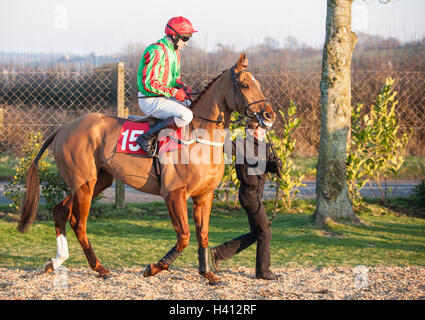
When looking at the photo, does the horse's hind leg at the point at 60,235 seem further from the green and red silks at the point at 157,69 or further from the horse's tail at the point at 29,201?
the green and red silks at the point at 157,69

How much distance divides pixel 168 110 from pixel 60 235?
1.84 m

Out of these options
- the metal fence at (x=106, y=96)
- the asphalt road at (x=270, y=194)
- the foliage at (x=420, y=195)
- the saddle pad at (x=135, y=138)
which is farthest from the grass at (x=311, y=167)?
the saddle pad at (x=135, y=138)

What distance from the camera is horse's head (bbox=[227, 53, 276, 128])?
15.3ft

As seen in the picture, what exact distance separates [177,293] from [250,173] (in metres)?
1.43

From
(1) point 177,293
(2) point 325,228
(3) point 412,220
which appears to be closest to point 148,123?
(1) point 177,293

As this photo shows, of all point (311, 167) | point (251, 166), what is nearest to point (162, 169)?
point (251, 166)

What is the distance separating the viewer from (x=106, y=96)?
10352 millimetres

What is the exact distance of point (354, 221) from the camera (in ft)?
25.3

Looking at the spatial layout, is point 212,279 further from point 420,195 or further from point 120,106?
point 420,195

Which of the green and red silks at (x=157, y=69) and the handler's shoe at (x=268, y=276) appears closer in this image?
the green and red silks at (x=157, y=69)

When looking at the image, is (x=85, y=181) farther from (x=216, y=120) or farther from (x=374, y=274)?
(x=374, y=274)

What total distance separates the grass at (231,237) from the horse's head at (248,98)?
2.03m

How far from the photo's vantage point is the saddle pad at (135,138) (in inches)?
195
